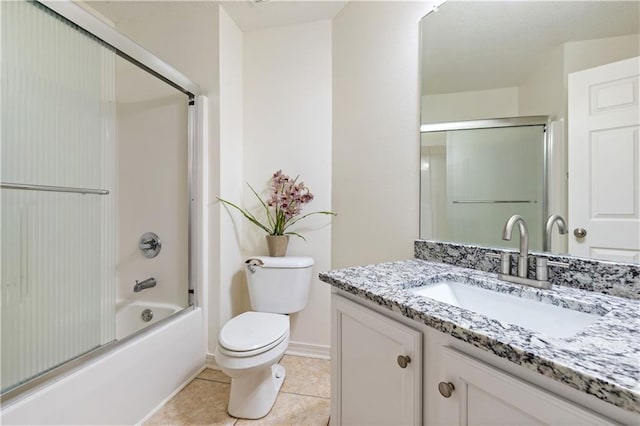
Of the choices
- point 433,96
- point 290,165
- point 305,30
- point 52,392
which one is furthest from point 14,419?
point 305,30

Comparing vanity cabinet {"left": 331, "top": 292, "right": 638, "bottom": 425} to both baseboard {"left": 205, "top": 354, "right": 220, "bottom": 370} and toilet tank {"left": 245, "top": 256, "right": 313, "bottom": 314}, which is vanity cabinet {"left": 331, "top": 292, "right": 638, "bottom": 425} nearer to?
toilet tank {"left": 245, "top": 256, "right": 313, "bottom": 314}

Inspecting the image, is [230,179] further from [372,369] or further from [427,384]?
[427,384]

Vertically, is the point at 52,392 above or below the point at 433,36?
below

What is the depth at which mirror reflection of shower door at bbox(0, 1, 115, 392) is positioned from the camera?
1050mm

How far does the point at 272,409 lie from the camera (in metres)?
1.43

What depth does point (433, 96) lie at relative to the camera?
1.36 meters

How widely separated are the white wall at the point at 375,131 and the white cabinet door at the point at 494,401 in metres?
0.87

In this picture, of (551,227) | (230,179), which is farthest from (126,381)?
(551,227)

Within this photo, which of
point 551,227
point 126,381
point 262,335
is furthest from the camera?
point 262,335

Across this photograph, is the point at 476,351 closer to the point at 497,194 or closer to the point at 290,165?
the point at 497,194

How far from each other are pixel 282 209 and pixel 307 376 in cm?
102

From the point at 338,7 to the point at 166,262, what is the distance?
195 centimetres

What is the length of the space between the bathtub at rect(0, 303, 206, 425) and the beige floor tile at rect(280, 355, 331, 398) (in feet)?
1.83

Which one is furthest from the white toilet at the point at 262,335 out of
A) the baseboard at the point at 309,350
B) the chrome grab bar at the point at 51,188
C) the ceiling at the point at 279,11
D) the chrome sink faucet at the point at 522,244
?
the ceiling at the point at 279,11
